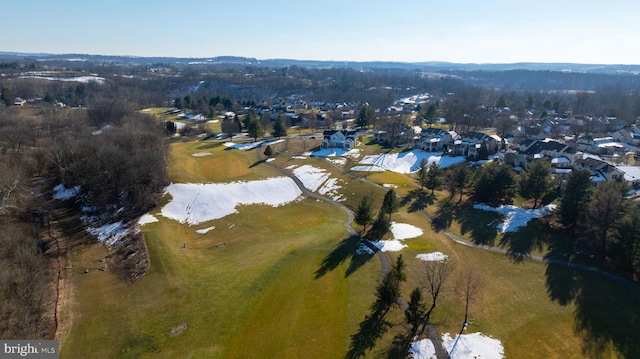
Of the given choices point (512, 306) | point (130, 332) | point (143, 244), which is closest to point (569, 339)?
point (512, 306)

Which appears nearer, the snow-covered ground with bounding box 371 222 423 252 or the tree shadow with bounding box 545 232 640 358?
the tree shadow with bounding box 545 232 640 358

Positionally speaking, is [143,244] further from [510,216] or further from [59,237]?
[510,216]

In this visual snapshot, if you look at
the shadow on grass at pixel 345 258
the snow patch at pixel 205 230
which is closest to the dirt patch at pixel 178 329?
the shadow on grass at pixel 345 258

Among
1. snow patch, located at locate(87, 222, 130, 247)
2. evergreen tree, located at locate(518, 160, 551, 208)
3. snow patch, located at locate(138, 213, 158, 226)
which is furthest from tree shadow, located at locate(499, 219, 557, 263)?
snow patch, located at locate(87, 222, 130, 247)

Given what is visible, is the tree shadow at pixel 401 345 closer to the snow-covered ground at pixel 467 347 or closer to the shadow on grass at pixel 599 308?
the snow-covered ground at pixel 467 347

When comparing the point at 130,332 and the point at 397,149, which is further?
the point at 397,149

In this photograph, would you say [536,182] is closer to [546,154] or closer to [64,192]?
Answer: [546,154]

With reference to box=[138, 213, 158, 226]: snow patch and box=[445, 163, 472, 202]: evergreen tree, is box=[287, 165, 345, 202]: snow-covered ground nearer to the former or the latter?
→ box=[445, 163, 472, 202]: evergreen tree
